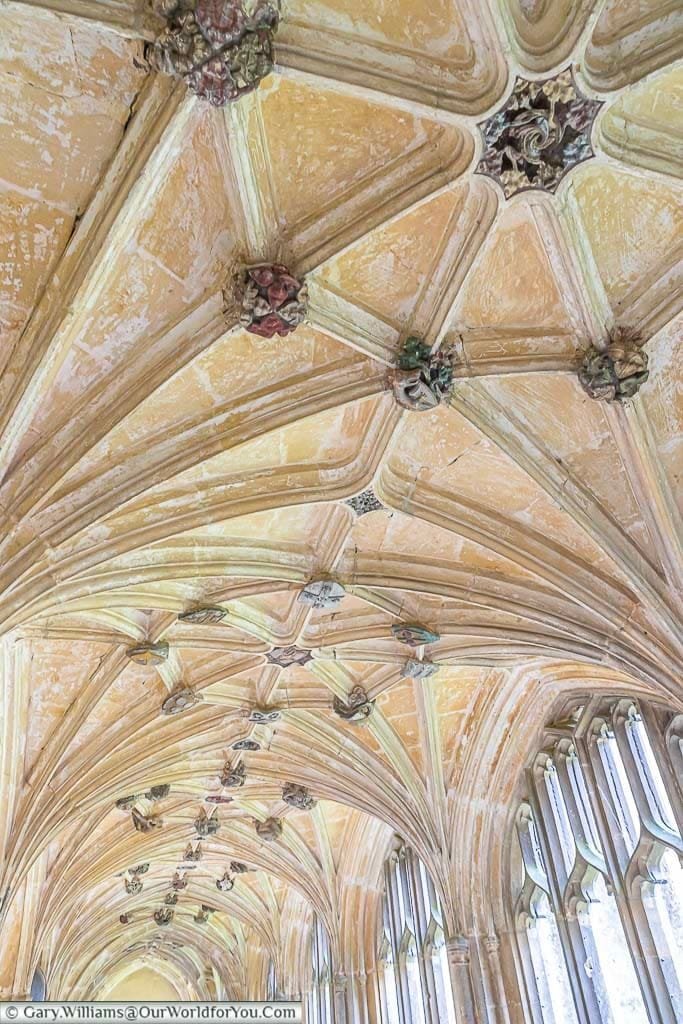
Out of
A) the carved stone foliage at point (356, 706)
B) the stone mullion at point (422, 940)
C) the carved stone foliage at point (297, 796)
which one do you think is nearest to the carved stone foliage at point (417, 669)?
the carved stone foliage at point (356, 706)

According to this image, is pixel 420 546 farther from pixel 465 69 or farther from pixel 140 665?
pixel 465 69

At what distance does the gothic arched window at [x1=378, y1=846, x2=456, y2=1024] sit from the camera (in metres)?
15.6

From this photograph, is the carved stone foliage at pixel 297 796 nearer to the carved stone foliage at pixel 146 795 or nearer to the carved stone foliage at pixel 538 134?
the carved stone foliage at pixel 146 795

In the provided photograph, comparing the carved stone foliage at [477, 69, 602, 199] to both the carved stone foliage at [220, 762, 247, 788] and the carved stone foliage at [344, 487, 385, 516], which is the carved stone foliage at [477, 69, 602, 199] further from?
the carved stone foliage at [220, 762, 247, 788]

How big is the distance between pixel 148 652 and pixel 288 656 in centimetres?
207

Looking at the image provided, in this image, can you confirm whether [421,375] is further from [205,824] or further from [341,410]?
[205,824]

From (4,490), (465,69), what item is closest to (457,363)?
(465,69)

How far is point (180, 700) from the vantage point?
1313cm

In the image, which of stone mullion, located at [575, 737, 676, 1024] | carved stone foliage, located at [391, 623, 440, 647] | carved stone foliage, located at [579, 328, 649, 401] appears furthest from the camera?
carved stone foliage, located at [391, 623, 440, 647]

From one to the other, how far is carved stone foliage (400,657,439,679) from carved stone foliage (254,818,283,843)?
7365 millimetres

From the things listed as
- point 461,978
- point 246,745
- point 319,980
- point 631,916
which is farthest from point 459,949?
point 319,980

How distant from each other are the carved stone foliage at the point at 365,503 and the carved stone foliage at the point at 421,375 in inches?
65.3

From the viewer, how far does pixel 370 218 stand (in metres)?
7.51

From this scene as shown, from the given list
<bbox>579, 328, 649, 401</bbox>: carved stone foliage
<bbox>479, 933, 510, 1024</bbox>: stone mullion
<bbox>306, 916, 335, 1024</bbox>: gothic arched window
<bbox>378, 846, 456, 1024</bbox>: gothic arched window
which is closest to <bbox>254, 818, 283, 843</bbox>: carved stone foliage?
<bbox>378, 846, 456, 1024</bbox>: gothic arched window
